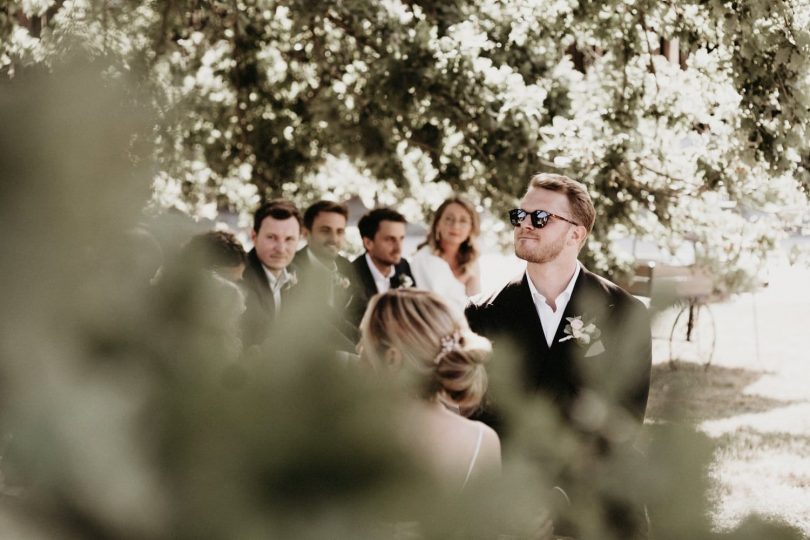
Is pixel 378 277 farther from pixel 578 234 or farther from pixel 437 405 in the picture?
pixel 437 405

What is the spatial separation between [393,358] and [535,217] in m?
2.58

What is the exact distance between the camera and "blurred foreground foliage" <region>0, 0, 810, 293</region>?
6.22m

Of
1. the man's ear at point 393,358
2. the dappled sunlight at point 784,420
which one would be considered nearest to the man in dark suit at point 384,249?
the dappled sunlight at point 784,420

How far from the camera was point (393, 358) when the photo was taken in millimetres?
472

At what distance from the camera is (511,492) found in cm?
47

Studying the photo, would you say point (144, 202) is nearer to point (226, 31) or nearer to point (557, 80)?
point (557, 80)

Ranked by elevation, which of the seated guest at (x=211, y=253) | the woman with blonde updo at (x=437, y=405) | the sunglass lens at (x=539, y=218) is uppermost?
the sunglass lens at (x=539, y=218)

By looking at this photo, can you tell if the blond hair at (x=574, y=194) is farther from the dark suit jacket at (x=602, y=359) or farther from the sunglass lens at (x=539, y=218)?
the dark suit jacket at (x=602, y=359)

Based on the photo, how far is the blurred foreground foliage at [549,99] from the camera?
20.4 ft

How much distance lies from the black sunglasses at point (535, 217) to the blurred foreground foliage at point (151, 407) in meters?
2.50

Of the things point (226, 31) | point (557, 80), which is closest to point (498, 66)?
point (557, 80)

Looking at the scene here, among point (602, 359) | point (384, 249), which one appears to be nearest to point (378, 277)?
point (384, 249)

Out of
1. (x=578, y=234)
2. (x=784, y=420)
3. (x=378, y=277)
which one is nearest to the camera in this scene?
(x=578, y=234)

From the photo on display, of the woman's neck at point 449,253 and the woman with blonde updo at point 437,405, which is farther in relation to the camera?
the woman's neck at point 449,253
